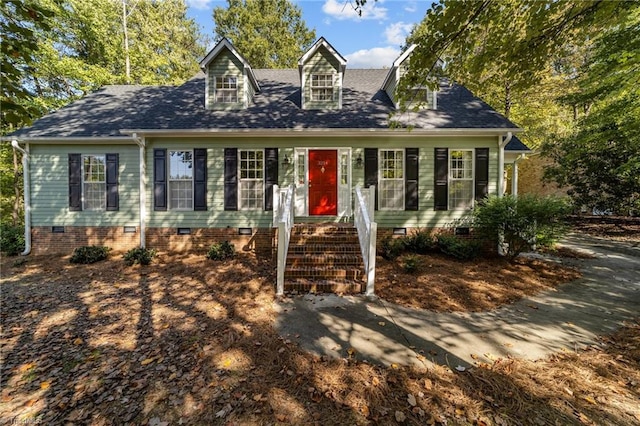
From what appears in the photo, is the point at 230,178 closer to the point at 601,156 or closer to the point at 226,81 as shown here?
the point at 226,81

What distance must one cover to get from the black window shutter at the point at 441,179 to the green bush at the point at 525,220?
1250 mm

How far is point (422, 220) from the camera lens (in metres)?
8.19

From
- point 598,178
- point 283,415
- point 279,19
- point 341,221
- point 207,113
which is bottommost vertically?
point 283,415

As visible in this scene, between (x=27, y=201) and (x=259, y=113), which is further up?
(x=259, y=113)

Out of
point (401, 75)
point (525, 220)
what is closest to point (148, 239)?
point (401, 75)

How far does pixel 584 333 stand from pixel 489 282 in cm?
184

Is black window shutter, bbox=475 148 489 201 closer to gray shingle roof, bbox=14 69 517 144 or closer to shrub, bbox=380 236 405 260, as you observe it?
gray shingle roof, bbox=14 69 517 144

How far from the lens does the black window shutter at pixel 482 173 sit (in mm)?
8000

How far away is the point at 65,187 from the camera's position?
27.3 feet

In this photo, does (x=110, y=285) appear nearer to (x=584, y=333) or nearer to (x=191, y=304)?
(x=191, y=304)

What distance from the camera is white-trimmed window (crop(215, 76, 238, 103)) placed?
859 cm

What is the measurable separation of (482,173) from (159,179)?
975 centimetres

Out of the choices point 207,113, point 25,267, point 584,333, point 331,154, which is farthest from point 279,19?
point 584,333

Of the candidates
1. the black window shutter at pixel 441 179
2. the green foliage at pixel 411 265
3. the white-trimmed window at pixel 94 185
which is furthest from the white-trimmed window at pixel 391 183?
the white-trimmed window at pixel 94 185
